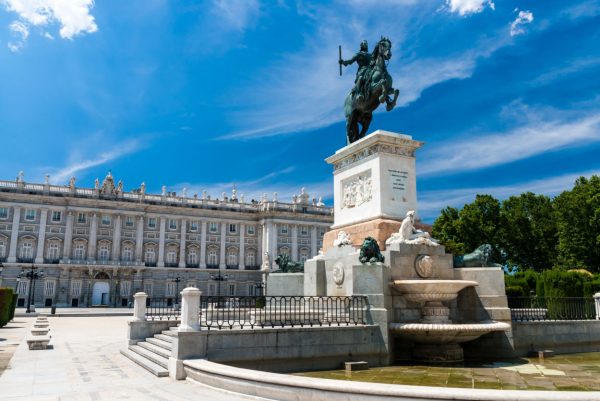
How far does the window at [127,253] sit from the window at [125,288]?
3.73 m

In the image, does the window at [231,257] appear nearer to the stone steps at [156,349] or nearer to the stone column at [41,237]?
the stone column at [41,237]

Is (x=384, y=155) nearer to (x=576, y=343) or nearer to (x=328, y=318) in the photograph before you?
(x=328, y=318)

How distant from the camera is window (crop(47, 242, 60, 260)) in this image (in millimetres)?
72125

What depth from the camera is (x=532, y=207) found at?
57.9 metres

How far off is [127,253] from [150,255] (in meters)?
3.57

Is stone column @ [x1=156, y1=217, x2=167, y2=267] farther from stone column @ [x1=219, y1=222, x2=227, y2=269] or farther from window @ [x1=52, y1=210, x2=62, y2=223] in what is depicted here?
window @ [x1=52, y1=210, x2=62, y2=223]

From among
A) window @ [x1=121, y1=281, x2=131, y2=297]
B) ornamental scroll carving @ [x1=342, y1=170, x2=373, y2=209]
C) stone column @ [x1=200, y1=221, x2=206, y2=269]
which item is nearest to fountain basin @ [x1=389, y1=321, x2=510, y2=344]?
ornamental scroll carving @ [x1=342, y1=170, x2=373, y2=209]

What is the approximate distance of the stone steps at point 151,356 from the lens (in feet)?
34.5

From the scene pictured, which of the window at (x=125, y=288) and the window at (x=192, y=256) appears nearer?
the window at (x=125, y=288)

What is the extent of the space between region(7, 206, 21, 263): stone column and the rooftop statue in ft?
223

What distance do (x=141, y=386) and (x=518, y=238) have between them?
5308cm

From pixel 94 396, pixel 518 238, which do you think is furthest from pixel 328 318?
pixel 518 238

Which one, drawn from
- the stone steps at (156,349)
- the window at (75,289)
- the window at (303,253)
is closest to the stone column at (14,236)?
the window at (75,289)

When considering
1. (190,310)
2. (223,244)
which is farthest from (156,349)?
(223,244)
